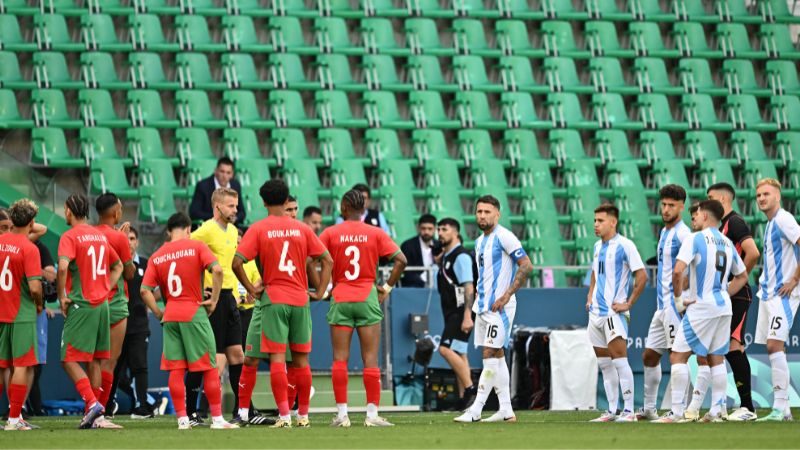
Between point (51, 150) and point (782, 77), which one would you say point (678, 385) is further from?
point (782, 77)

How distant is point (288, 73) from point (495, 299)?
9.79 metres

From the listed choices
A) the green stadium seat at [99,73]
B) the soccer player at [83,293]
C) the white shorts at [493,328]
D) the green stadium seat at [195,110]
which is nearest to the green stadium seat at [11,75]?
the green stadium seat at [99,73]

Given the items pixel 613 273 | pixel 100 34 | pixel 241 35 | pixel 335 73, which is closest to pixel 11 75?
pixel 100 34

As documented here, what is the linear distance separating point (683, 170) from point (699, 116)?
63.8 inches

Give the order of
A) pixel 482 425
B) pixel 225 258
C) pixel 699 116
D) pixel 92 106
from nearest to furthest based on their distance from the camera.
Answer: pixel 482 425, pixel 225 258, pixel 92 106, pixel 699 116

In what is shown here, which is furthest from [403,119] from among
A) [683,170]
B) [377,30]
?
[683,170]

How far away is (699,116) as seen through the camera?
23312 mm

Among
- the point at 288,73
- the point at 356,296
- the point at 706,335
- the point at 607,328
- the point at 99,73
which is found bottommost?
the point at 706,335

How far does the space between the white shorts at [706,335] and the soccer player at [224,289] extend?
4143 millimetres

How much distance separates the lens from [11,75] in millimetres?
19234

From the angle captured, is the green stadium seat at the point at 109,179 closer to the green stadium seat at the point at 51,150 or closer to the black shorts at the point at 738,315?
the green stadium seat at the point at 51,150

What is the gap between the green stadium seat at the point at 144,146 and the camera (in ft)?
62.7

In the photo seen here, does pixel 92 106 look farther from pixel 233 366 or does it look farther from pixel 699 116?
pixel 699 116

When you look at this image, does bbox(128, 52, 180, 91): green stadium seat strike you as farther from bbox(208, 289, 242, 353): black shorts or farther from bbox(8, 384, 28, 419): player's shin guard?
bbox(8, 384, 28, 419): player's shin guard
